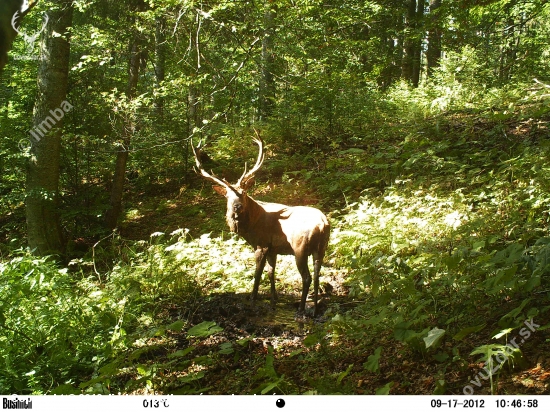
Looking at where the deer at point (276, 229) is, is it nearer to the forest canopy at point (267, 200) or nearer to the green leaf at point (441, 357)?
the forest canopy at point (267, 200)

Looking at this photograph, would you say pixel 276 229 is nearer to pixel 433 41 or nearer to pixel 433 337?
pixel 433 337

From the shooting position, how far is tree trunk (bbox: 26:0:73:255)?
8727 mm

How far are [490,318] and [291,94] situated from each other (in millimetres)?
9277

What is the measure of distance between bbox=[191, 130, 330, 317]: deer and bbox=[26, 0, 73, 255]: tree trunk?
4825 millimetres

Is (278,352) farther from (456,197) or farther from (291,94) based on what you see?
(291,94)

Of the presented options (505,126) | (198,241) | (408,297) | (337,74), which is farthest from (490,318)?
(337,74)

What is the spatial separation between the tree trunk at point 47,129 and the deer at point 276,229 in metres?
4.83

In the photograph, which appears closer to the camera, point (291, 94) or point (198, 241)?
point (198, 241)

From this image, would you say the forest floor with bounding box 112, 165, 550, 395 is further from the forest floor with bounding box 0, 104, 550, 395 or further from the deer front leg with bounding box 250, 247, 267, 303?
the deer front leg with bounding box 250, 247, 267, 303

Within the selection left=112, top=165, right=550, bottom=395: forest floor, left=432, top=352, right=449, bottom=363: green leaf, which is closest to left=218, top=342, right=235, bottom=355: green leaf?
left=112, top=165, right=550, bottom=395: forest floor

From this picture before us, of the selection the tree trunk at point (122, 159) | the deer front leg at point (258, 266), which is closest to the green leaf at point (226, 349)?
the deer front leg at point (258, 266)

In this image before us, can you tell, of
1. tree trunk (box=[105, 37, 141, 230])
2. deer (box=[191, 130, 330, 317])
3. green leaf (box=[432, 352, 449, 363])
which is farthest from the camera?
tree trunk (box=[105, 37, 141, 230])
